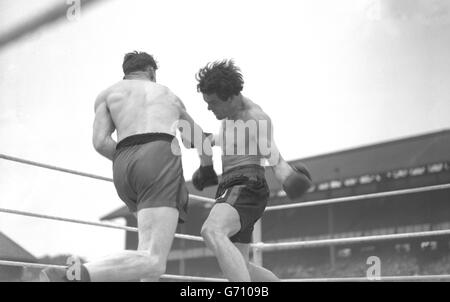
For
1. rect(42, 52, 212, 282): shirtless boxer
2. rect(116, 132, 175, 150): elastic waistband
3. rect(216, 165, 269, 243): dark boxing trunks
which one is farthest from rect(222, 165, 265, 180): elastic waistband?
rect(116, 132, 175, 150): elastic waistband

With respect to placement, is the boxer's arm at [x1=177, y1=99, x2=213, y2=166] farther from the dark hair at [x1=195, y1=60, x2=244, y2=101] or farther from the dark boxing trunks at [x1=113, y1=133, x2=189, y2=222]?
the dark hair at [x1=195, y1=60, x2=244, y2=101]

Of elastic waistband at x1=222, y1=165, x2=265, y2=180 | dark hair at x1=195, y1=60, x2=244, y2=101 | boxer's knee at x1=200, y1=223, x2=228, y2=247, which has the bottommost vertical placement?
boxer's knee at x1=200, y1=223, x2=228, y2=247

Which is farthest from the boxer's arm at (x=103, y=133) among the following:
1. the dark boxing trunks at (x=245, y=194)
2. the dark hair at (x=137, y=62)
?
the dark boxing trunks at (x=245, y=194)

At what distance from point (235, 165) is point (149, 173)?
19.3 inches

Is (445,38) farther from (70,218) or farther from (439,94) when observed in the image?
(70,218)

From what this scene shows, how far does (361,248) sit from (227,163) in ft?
64.5

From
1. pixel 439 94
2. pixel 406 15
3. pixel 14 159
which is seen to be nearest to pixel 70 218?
pixel 14 159

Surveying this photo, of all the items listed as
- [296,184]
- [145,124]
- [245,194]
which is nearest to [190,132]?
[145,124]

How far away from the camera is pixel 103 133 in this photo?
2709 mm

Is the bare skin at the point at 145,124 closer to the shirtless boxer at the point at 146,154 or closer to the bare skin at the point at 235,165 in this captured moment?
the shirtless boxer at the point at 146,154

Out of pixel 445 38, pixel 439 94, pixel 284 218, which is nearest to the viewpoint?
pixel 445 38

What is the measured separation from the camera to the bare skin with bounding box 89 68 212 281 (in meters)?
2.47
